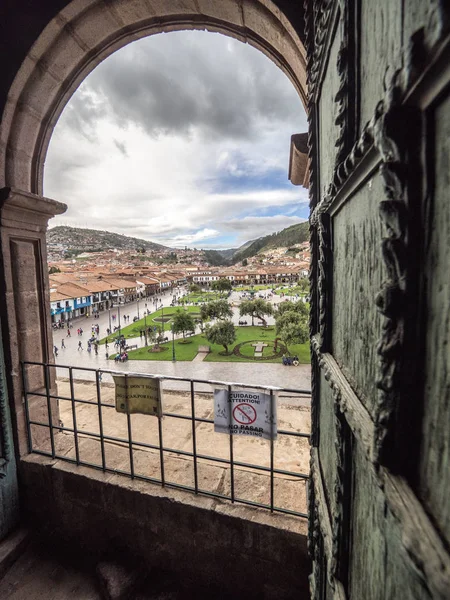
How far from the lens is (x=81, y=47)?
12.0 ft

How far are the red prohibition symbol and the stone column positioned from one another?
264 cm

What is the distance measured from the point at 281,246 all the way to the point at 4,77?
165814mm

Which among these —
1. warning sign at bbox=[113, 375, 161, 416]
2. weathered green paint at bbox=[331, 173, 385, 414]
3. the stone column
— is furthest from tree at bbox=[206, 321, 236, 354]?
weathered green paint at bbox=[331, 173, 385, 414]

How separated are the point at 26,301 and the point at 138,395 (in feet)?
6.52

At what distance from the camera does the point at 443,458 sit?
555mm

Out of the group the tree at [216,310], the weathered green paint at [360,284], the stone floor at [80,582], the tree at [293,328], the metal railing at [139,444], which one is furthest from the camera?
the tree at [216,310]

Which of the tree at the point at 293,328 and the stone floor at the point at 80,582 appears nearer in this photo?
the stone floor at the point at 80,582

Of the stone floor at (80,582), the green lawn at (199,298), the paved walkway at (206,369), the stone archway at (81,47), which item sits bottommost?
the paved walkway at (206,369)

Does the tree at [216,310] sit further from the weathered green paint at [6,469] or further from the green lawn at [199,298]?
the weathered green paint at [6,469]

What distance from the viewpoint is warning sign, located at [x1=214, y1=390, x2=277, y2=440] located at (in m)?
2.99

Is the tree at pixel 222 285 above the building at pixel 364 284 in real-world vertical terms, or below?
below

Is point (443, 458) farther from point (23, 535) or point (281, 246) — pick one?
point (281, 246)

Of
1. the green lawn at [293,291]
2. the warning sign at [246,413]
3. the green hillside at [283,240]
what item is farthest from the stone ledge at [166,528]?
the green hillside at [283,240]

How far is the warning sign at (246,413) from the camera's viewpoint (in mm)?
2988
